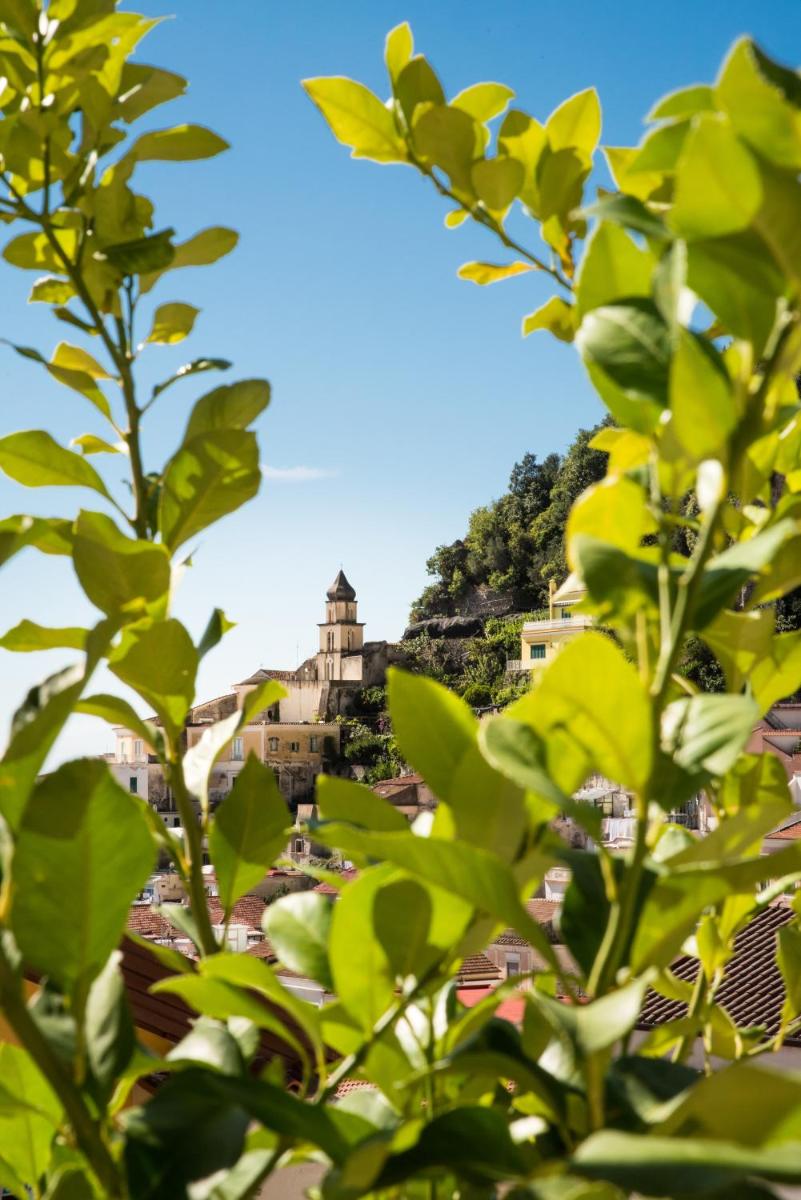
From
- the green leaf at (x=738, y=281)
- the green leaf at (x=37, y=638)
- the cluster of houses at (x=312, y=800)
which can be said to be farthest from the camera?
the cluster of houses at (x=312, y=800)

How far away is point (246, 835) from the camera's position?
49 cm

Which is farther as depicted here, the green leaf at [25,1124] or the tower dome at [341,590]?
the tower dome at [341,590]

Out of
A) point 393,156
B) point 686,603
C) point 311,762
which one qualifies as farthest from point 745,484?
point 311,762

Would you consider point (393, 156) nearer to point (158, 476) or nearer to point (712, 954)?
point (158, 476)

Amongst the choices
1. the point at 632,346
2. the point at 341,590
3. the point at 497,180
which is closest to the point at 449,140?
the point at 497,180

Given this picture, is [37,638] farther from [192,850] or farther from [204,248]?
[204,248]

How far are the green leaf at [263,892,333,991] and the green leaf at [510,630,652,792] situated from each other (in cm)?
15

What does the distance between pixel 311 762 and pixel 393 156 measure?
84.5 feet

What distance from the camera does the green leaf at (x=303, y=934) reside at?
409 mm

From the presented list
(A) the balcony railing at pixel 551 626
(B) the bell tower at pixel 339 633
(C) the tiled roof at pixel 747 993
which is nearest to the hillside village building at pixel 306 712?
(B) the bell tower at pixel 339 633

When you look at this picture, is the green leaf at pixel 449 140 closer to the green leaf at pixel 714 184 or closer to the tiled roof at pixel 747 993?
the green leaf at pixel 714 184

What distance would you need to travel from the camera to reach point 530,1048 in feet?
1.32

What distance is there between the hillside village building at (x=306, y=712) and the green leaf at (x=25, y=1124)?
20459 mm

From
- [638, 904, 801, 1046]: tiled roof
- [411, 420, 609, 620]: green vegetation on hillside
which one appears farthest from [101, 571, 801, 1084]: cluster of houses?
[411, 420, 609, 620]: green vegetation on hillside
